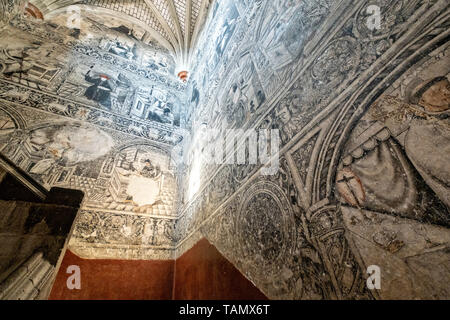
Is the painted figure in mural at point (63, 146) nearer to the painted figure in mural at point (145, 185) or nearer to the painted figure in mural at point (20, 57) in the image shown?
the painted figure in mural at point (145, 185)

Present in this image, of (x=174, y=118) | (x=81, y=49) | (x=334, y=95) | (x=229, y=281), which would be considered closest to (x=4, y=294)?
(x=229, y=281)

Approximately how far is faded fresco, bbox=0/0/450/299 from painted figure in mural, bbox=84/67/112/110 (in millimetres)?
33

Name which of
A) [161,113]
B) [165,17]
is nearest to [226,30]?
[161,113]

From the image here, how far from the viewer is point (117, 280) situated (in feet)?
11.0

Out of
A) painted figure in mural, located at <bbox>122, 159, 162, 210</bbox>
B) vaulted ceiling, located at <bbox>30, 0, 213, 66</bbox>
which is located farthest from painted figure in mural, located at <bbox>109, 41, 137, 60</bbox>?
painted figure in mural, located at <bbox>122, 159, 162, 210</bbox>

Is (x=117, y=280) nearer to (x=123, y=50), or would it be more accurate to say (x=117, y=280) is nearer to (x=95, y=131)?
(x=95, y=131)

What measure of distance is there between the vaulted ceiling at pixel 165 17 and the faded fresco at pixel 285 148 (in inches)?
87.8

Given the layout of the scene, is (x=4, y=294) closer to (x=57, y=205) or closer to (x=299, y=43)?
(x=57, y=205)

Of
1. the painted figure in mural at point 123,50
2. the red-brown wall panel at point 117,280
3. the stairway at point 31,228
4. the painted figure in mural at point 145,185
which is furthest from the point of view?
the painted figure in mural at point 123,50

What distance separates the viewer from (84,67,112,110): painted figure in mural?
5.00 metres

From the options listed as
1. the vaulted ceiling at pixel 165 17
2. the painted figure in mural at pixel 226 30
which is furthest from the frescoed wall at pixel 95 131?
the painted figure in mural at pixel 226 30

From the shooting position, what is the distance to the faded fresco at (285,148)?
2.90 feet

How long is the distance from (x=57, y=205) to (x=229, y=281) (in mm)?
1695

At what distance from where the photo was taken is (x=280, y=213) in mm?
1629
